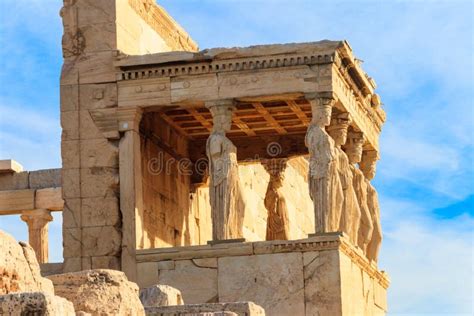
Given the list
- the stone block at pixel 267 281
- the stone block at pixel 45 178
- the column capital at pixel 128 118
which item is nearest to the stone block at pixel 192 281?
the stone block at pixel 267 281

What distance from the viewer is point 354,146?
74.5 feet

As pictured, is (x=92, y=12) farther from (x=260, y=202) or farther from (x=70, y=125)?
(x=260, y=202)

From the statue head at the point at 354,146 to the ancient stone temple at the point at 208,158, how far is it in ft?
0.76

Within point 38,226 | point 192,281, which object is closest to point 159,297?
point 192,281

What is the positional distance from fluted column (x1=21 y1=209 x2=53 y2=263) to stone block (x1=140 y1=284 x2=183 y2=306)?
735 inches

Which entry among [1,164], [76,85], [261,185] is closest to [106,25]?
[76,85]

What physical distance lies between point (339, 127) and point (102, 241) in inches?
149

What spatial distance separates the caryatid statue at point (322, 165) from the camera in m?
19.9

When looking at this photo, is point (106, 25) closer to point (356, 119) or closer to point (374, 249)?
point (356, 119)

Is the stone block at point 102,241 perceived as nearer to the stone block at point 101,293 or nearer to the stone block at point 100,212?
the stone block at point 100,212

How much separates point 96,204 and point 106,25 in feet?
8.33

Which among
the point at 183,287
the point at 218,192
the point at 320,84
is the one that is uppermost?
the point at 320,84

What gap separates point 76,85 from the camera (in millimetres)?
20891

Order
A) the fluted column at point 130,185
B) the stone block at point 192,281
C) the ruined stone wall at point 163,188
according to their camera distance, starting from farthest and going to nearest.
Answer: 1. the ruined stone wall at point 163,188
2. the fluted column at point 130,185
3. the stone block at point 192,281
